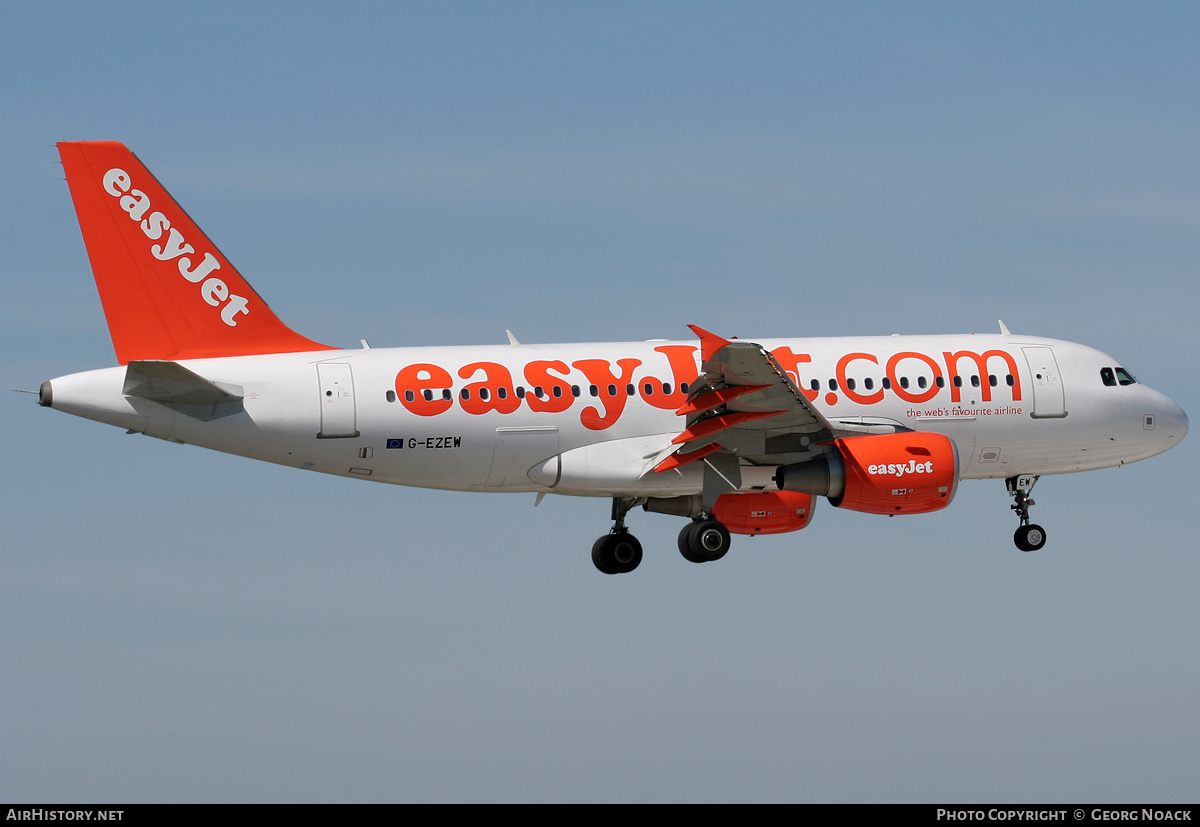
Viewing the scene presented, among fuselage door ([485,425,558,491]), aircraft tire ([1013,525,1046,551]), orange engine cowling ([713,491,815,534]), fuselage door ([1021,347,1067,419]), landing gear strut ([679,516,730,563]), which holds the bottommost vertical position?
landing gear strut ([679,516,730,563])

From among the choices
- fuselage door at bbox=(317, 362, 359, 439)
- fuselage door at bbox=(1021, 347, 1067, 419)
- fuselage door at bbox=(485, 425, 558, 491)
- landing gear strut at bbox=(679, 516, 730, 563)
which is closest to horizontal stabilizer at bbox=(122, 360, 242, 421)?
fuselage door at bbox=(317, 362, 359, 439)

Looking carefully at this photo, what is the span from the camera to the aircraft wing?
37.2 m

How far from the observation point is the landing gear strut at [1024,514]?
142ft

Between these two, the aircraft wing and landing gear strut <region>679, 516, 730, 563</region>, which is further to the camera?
landing gear strut <region>679, 516, 730, 563</region>

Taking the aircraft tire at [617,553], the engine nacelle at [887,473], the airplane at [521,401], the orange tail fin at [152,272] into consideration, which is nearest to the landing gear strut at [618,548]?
the aircraft tire at [617,553]

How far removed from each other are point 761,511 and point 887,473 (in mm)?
4539

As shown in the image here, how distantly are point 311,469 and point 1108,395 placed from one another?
68.3 feet

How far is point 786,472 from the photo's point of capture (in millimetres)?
39812

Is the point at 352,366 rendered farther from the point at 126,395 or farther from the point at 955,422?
the point at 955,422

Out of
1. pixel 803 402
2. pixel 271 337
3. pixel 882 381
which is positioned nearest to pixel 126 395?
pixel 271 337

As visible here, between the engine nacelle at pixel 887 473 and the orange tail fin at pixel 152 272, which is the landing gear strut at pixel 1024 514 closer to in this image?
the engine nacelle at pixel 887 473

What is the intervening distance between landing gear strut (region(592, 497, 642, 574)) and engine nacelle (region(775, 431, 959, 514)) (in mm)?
5774

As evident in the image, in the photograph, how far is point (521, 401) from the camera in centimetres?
3953

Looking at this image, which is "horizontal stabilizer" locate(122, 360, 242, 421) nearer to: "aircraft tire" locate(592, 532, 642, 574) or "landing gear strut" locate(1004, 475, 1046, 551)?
"aircraft tire" locate(592, 532, 642, 574)
